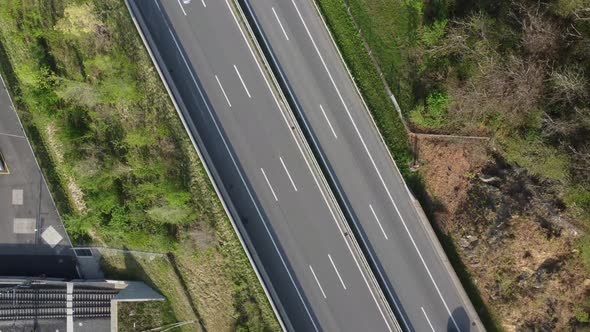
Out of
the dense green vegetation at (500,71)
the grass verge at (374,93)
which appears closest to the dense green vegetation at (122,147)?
the grass verge at (374,93)

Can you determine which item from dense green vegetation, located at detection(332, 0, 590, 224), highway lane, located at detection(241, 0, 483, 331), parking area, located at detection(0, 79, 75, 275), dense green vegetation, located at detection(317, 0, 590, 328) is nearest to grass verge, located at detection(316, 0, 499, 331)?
dense green vegetation, located at detection(317, 0, 590, 328)

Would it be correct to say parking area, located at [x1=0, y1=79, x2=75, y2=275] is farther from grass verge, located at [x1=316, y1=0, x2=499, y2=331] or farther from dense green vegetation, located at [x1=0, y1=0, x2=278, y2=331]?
grass verge, located at [x1=316, y1=0, x2=499, y2=331]

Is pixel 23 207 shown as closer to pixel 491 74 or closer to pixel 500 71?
pixel 491 74

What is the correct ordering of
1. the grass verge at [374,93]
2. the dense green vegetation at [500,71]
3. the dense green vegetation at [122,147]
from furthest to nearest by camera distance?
the dense green vegetation at [122,147]
the grass verge at [374,93]
the dense green vegetation at [500,71]

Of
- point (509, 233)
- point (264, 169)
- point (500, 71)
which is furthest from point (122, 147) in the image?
point (509, 233)

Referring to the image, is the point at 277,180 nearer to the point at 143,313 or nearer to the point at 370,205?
the point at 370,205

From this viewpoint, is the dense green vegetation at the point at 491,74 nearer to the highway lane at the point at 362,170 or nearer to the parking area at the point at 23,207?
the highway lane at the point at 362,170
